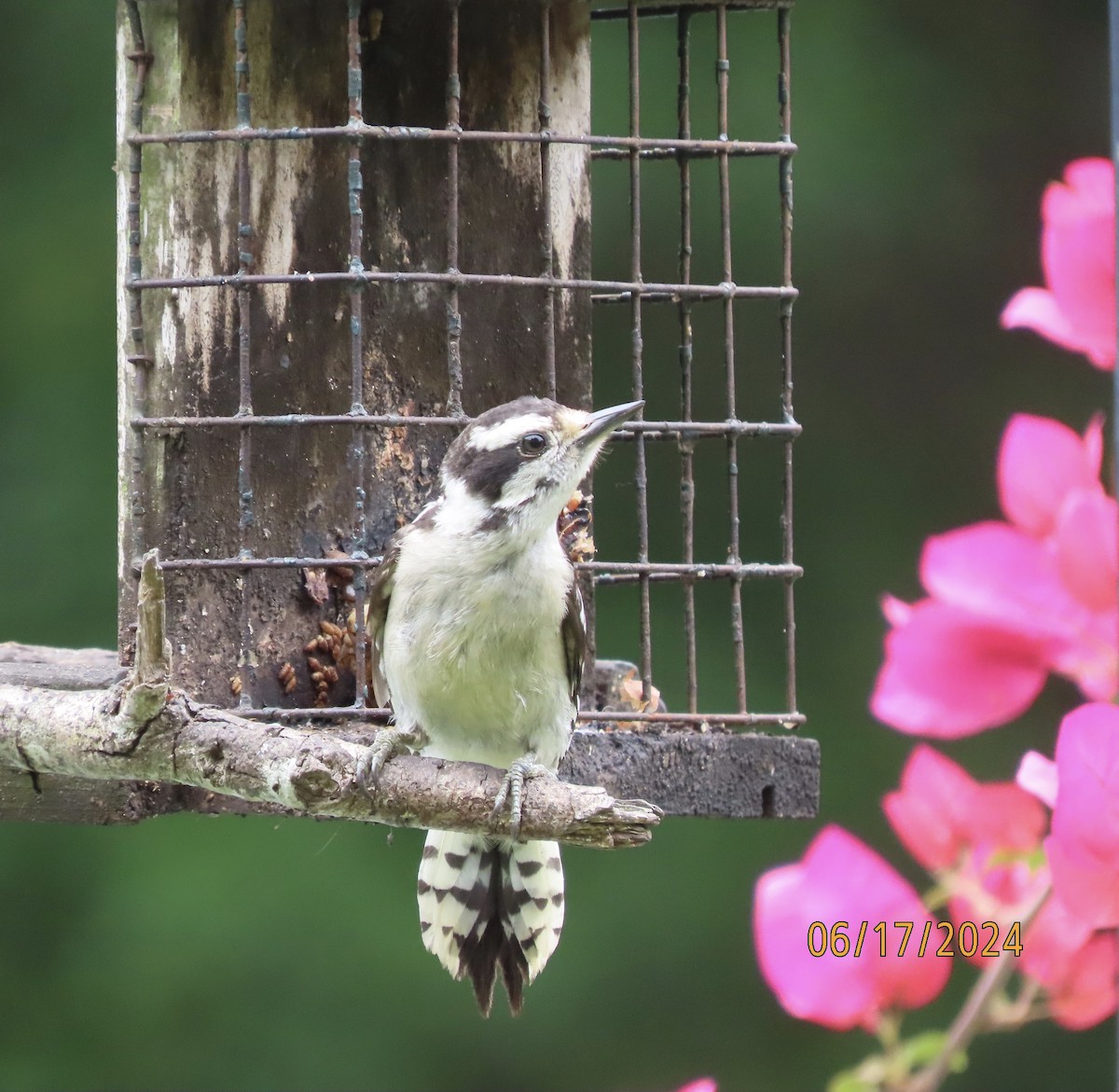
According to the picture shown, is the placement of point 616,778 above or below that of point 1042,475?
below

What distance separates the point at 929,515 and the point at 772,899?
16.5 feet

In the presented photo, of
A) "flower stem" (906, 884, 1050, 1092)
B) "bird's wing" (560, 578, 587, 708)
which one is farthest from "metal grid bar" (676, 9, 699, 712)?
"flower stem" (906, 884, 1050, 1092)

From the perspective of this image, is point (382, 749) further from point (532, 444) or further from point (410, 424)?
point (410, 424)

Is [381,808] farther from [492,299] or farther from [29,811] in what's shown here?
[492,299]

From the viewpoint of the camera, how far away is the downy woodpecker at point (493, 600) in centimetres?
325

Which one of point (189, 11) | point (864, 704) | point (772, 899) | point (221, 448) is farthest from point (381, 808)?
point (864, 704)

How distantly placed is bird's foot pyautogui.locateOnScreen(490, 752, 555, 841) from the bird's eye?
2.52 feet

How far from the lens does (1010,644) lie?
195 centimetres

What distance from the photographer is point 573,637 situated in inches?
134

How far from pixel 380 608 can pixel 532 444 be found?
0.43m

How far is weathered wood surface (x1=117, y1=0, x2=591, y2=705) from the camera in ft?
11.5

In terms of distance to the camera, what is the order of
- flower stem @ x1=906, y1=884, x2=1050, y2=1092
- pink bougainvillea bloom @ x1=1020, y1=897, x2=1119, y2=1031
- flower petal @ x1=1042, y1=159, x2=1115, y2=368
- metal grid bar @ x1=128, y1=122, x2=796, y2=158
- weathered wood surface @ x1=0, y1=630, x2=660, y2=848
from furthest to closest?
1. metal grid bar @ x1=128, y1=122, x2=796, y2=158
2. weathered wood surface @ x1=0, y1=630, x2=660, y2=848
3. pink bougainvillea bloom @ x1=1020, y1=897, x2=1119, y2=1031
4. flower petal @ x1=1042, y1=159, x2=1115, y2=368
5. flower stem @ x1=906, y1=884, x2=1050, y2=1092

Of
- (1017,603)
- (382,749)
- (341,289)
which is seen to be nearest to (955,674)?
(1017,603)

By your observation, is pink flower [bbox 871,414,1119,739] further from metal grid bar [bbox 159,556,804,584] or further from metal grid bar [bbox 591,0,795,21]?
metal grid bar [bbox 591,0,795,21]
